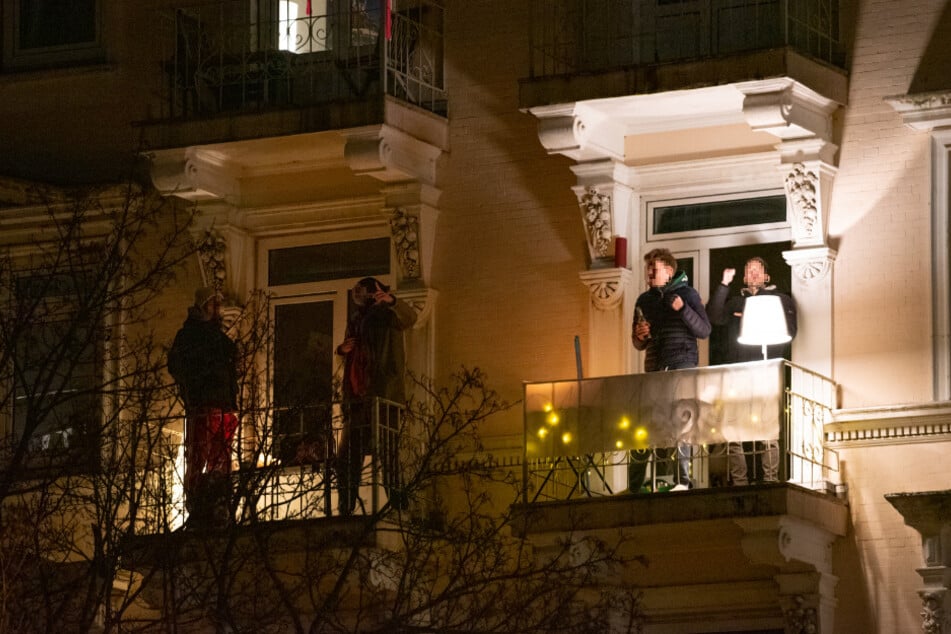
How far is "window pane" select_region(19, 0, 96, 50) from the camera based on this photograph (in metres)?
31.2

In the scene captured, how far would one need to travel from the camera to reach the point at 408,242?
1125 inches

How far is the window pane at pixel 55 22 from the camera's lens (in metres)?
31.2

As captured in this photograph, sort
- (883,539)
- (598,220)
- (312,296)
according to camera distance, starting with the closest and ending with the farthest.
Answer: (883,539), (598,220), (312,296)

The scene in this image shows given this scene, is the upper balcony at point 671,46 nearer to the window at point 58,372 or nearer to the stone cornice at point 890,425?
the stone cornice at point 890,425

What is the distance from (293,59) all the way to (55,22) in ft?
11.2

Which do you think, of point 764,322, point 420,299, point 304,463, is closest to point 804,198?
point 764,322

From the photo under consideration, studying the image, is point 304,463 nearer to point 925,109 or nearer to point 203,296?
point 203,296

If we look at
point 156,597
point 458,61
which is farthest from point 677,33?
point 156,597

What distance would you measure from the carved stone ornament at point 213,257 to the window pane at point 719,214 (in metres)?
4.19

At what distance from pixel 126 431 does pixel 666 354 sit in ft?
15.2

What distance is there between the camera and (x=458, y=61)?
29031 mm

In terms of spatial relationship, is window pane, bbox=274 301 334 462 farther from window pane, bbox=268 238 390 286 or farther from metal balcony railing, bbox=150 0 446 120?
metal balcony railing, bbox=150 0 446 120

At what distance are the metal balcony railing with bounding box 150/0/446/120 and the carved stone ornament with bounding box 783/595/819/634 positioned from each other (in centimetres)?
596

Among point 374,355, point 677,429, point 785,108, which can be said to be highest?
point 785,108
